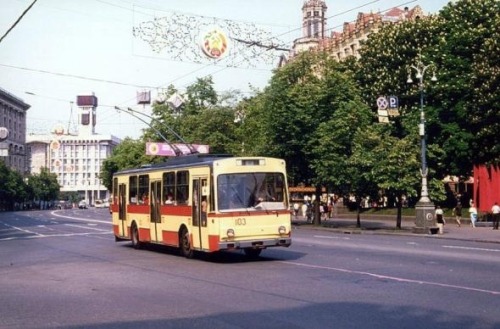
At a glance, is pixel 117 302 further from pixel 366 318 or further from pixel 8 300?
pixel 366 318

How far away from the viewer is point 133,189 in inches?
1051

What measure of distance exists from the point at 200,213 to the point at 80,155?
167 metres

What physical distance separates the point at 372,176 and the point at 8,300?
2932 cm

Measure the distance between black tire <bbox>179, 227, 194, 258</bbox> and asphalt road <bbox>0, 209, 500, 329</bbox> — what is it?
0.31m

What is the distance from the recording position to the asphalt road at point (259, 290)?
34.0 feet

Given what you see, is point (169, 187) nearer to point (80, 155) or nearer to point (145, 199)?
point (145, 199)

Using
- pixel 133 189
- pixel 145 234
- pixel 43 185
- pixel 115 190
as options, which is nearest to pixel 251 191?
pixel 145 234

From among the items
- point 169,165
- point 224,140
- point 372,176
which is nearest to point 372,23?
point 224,140

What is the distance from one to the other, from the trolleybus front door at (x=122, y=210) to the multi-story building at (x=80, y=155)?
500 ft

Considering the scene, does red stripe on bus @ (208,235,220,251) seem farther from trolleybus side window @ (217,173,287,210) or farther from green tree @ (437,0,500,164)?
green tree @ (437,0,500,164)

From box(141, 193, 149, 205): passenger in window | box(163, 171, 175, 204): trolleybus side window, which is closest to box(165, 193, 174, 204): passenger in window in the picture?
box(163, 171, 175, 204): trolleybus side window

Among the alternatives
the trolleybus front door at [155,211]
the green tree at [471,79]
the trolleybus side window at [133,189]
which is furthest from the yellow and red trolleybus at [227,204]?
the green tree at [471,79]

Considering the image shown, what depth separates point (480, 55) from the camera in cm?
4562

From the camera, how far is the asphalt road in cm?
1035
